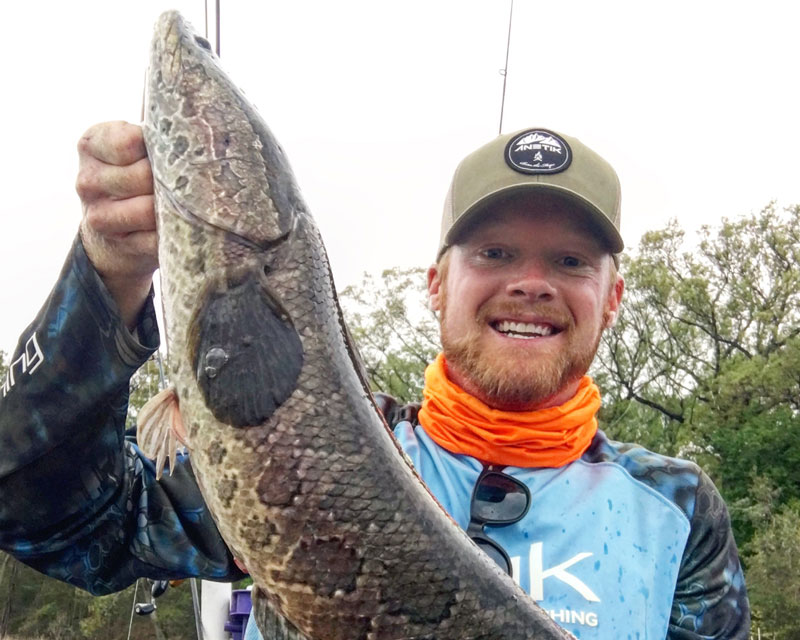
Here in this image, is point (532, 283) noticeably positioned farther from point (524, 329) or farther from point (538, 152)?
point (538, 152)

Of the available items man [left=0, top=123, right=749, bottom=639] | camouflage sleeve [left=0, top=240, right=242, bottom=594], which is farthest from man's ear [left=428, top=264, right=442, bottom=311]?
camouflage sleeve [left=0, top=240, right=242, bottom=594]

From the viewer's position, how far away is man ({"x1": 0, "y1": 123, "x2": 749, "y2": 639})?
2459 mm

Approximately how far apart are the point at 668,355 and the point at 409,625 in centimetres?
2704

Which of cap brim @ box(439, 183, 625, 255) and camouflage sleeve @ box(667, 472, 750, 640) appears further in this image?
cap brim @ box(439, 183, 625, 255)

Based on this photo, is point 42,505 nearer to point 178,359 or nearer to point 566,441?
point 178,359

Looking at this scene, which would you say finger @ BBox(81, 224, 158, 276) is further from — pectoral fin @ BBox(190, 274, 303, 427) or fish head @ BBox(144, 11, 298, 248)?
pectoral fin @ BBox(190, 274, 303, 427)

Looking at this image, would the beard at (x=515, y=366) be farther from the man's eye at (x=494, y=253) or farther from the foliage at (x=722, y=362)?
the foliage at (x=722, y=362)

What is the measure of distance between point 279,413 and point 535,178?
1.63 metres

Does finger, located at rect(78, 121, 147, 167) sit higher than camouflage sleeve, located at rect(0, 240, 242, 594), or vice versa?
finger, located at rect(78, 121, 147, 167)

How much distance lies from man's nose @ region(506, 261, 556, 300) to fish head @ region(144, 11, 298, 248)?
1073mm

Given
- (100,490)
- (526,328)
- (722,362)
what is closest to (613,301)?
(526,328)

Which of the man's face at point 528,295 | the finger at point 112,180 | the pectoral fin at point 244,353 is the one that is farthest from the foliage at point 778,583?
the finger at point 112,180

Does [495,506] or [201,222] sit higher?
[201,222]

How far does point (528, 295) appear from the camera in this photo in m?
3.24
